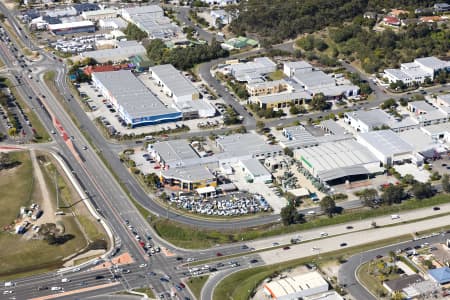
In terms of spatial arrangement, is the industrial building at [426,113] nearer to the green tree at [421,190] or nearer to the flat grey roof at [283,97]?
the flat grey roof at [283,97]

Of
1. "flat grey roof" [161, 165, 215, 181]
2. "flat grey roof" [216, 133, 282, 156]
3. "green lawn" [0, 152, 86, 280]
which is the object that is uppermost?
"flat grey roof" [161, 165, 215, 181]

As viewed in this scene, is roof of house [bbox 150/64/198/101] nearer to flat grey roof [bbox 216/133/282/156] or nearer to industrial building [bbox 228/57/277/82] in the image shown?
industrial building [bbox 228/57/277/82]

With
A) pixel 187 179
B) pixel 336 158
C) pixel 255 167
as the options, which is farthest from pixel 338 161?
pixel 187 179

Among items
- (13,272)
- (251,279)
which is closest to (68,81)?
(13,272)

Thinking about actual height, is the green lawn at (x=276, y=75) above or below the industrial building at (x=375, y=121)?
below

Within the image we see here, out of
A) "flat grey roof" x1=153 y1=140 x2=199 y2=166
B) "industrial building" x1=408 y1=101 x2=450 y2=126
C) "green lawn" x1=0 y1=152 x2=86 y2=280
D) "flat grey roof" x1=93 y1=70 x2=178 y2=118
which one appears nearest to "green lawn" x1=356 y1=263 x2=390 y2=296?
"flat grey roof" x1=153 y1=140 x2=199 y2=166

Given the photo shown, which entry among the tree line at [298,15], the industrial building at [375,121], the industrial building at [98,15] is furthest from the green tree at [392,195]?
the industrial building at [98,15]

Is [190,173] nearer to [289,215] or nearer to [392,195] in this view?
[289,215]
